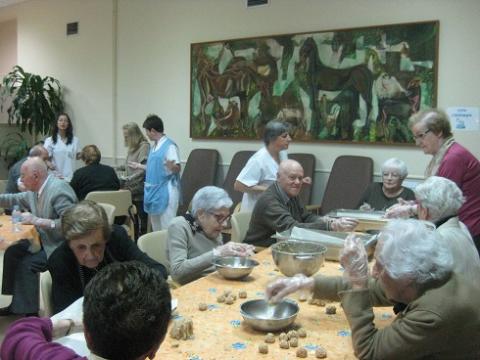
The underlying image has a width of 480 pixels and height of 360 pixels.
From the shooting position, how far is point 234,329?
1731 millimetres

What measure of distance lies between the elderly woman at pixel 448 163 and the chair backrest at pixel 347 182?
5.51ft

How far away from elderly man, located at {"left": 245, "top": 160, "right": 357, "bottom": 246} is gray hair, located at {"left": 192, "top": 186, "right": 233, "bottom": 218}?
0.52 m

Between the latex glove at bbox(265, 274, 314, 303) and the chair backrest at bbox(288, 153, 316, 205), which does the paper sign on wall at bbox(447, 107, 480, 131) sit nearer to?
the chair backrest at bbox(288, 153, 316, 205)

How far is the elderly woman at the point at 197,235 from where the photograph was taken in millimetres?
2439

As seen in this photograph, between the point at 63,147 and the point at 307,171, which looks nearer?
the point at 307,171

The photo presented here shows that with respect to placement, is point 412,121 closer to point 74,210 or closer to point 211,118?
point 74,210

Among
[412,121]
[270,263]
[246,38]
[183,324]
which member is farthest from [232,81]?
[183,324]

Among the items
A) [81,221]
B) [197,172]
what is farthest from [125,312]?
[197,172]

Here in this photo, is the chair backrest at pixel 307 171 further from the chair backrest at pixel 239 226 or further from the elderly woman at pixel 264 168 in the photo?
the chair backrest at pixel 239 226

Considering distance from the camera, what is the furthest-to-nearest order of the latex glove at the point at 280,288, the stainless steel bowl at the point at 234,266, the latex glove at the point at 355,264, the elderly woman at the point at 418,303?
the stainless steel bowl at the point at 234,266
the latex glove at the point at 280,288
the latex glove at the point at 355,264
the elderly woman at the point at 418,303

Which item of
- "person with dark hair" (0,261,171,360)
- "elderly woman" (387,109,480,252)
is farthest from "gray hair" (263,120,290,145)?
"person with dark hair" (0,261,171,360)

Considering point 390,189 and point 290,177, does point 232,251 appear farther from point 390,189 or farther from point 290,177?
point 390,189

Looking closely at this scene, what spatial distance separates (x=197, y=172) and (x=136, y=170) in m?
0.76

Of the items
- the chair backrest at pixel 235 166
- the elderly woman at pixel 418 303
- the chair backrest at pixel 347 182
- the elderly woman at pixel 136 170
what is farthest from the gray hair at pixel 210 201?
the elderly woman at pixel 136 170
